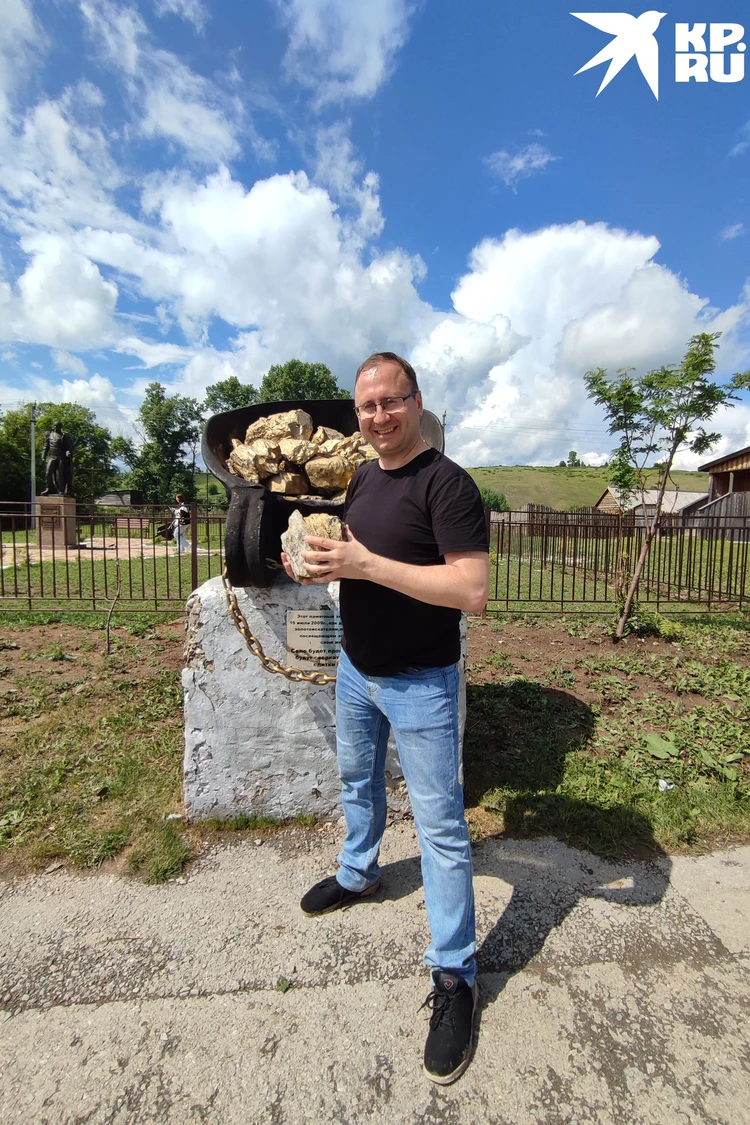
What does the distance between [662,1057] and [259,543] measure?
213cm

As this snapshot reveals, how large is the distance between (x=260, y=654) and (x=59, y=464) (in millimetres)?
19910

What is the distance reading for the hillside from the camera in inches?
2749

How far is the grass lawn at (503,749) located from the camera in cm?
254

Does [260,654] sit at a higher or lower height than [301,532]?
lower

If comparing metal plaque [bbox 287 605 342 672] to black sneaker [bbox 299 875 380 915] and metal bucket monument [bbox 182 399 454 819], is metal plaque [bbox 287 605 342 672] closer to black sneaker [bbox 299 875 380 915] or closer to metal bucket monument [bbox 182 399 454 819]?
metal bucket monument [bbox 182 399 454 819]

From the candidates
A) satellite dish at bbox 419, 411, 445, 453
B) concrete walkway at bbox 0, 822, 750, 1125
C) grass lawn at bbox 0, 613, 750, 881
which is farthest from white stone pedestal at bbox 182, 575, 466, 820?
satellite dish at bbox 419, 411, 445, 453

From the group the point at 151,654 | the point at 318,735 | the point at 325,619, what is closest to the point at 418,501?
the point at 325,619

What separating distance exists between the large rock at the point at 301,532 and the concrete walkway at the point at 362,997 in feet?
4.55

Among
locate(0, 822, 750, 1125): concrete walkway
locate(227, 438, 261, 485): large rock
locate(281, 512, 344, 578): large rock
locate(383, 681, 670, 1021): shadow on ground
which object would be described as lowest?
locate(0, 822, 750, 1125): concrete walkway

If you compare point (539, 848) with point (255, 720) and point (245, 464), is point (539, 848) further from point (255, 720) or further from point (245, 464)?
point (245, 464)

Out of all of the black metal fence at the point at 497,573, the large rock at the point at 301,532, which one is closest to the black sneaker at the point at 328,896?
the large rock at the point at 301,532

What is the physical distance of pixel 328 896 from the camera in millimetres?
2061

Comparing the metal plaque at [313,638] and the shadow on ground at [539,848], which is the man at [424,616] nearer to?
the shadow on ground at [539,848]

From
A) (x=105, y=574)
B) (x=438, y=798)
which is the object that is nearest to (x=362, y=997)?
(x=438, y=798)
